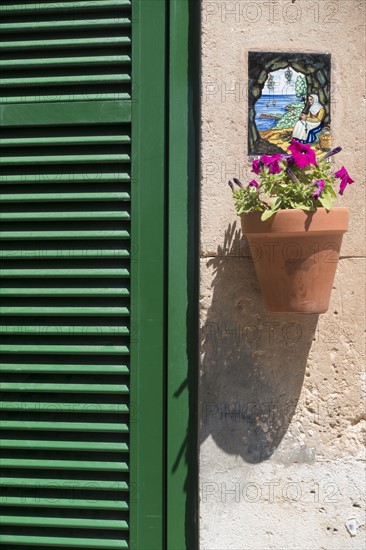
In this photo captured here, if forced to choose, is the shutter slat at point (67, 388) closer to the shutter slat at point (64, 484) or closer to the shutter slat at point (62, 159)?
the shutter slat at point (64, 484)

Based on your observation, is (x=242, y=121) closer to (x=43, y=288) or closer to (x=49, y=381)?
(x=43, y=288)

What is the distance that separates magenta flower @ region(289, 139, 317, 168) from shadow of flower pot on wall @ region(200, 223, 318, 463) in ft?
1.19

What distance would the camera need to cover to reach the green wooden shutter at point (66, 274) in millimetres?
2586

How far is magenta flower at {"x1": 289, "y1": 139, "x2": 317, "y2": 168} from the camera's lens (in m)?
2.23

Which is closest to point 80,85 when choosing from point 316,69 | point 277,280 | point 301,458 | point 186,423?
point 316,69

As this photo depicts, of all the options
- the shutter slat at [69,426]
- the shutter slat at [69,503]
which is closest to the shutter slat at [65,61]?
the shutter slat at [69,426]

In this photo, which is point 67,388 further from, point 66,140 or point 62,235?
→ point 66,140

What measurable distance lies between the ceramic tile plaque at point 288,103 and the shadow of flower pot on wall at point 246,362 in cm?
34

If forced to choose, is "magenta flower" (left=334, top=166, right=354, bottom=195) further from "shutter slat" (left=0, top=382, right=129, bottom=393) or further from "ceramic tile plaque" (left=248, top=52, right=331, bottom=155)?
"shutter slat" (left=0, top=382, right=129, bottom=393)

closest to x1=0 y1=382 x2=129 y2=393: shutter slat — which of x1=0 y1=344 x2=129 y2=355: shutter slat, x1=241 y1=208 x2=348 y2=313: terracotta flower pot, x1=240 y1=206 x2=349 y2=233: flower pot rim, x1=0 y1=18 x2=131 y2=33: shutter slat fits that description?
x1=0 y1=344 x2=129 y2=355: shutter slat

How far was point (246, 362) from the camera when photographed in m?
2.49

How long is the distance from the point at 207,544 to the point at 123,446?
1.38 feet

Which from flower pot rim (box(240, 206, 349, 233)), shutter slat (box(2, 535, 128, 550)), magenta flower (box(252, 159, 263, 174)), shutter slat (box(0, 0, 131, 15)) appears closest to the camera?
flower pot rim (box(240, 206, 349, 233))

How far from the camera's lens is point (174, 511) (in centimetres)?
257
